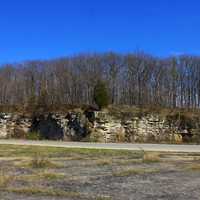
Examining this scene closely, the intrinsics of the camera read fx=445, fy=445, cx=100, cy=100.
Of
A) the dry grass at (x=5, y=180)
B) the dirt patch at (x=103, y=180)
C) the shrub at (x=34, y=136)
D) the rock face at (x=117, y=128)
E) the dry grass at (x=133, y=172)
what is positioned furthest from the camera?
the shrub at (x=34, y=136)

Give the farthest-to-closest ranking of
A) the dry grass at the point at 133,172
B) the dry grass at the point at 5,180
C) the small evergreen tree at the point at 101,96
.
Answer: the small evergreen tree at the point at 101,96 < the dry grass at the point at 133,172 < the dry grass at the point at 5,180

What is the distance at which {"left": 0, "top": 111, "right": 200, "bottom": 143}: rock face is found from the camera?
Result: 1563 inches

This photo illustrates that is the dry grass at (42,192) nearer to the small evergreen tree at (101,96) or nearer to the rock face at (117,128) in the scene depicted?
the rock face at (117,128)

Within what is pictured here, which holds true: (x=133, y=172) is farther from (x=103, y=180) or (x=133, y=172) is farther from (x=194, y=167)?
(x=194, y=167)

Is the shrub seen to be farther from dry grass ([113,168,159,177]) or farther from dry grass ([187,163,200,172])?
dry grass ([113,168,159,177])

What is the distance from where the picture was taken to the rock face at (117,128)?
1563 inches

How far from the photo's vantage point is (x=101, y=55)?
→ 50.8 metres

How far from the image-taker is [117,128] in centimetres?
4050

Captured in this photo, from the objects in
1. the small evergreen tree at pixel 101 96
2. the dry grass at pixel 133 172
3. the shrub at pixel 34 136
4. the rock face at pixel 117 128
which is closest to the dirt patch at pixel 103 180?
the dry grass at pixel 133 172

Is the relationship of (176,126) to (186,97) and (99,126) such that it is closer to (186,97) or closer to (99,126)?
(99,126)

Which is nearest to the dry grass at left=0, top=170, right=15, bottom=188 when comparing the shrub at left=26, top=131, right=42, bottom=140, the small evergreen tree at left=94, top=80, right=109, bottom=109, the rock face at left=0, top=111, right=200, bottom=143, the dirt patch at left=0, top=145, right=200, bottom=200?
the dirt patch at left=0, top=145, right=200, bottom=200

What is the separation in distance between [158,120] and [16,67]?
21.3 m

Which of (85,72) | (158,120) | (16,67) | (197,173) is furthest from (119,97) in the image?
(197,173)

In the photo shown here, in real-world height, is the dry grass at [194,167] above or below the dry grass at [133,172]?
above
